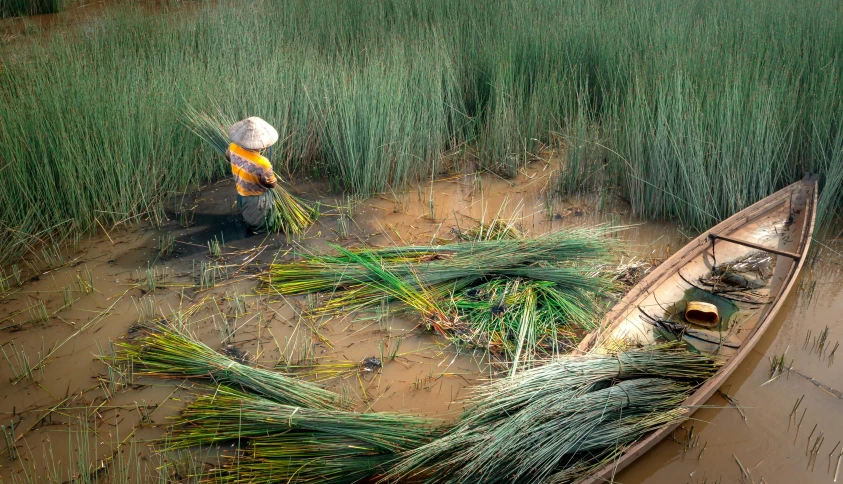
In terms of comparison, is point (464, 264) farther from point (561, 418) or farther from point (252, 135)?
point (252, 135)

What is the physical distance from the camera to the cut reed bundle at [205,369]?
9.64 feet

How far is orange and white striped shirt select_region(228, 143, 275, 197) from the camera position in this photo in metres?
4.06

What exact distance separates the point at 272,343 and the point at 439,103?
8.98 feet

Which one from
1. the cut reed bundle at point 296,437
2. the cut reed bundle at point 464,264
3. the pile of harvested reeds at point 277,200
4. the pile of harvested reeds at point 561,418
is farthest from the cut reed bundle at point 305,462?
the pile of harvested reeds at point 277,200

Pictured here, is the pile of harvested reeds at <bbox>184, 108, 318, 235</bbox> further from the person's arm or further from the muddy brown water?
the person's arm

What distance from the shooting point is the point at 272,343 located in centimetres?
346

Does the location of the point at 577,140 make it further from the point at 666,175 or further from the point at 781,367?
the point at 781,367

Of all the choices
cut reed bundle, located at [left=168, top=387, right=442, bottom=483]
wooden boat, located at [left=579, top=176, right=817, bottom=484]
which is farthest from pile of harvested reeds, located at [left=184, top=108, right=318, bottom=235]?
wooden boat, located at [left=579, top=176, right=817, bottom=484]

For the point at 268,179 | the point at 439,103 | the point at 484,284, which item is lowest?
the point at 484,284

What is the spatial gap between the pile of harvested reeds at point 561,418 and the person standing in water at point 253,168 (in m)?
2.00

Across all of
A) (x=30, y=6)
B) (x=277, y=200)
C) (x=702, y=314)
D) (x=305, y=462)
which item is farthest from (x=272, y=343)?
(x=30, y=6)

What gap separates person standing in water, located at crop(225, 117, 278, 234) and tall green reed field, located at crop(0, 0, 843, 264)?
758 millimetres

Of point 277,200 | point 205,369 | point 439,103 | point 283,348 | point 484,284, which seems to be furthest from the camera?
point 439,103

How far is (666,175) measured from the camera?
4730mm
